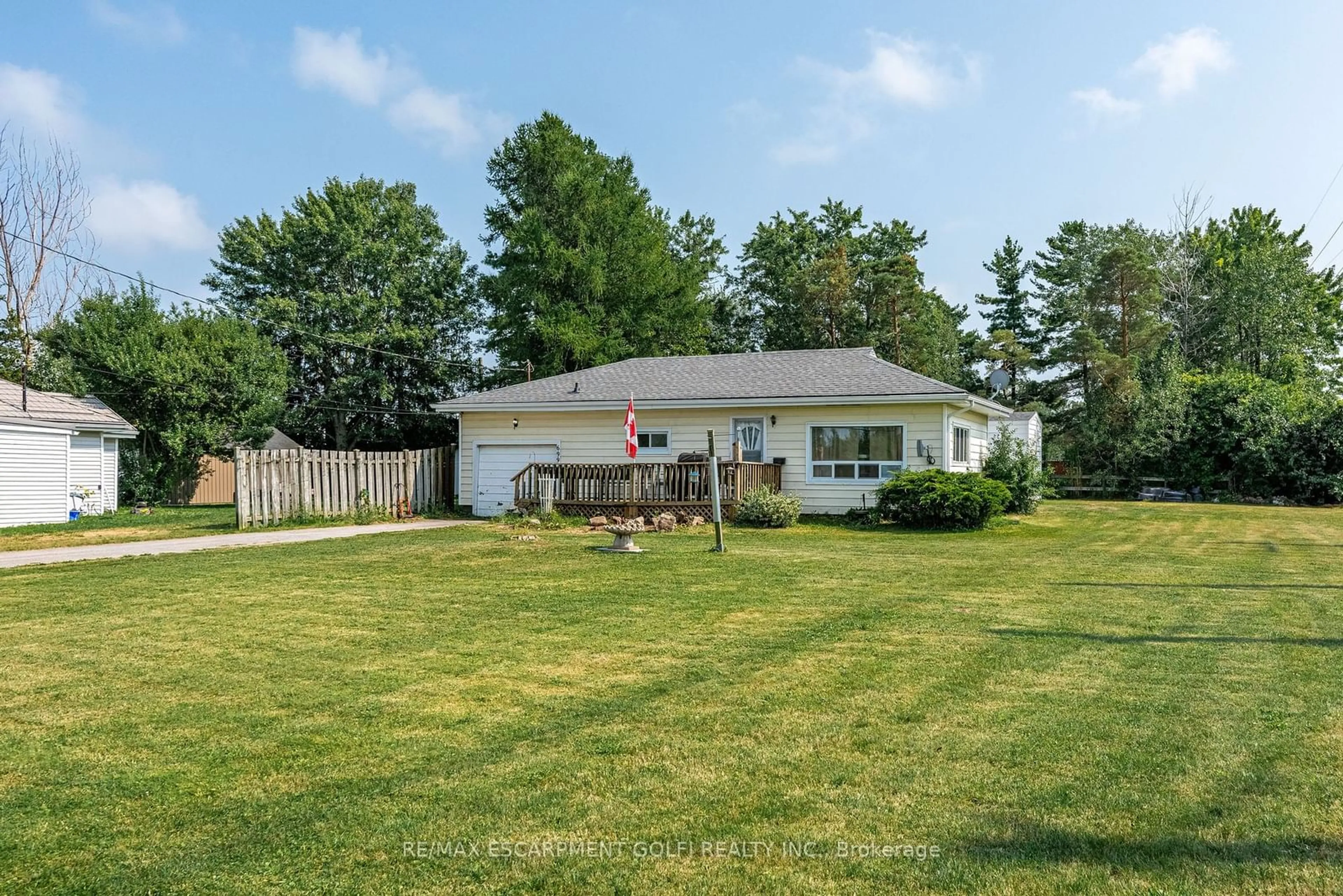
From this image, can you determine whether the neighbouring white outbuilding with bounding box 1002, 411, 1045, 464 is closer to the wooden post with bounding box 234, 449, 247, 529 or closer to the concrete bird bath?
the concrete bird bath

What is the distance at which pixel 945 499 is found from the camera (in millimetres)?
16000

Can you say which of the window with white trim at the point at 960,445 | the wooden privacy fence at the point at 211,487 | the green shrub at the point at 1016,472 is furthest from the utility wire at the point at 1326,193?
the wooden privacy fence at the point at 211,487

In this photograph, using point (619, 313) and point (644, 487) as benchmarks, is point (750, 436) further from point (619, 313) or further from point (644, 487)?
point (619, 313)

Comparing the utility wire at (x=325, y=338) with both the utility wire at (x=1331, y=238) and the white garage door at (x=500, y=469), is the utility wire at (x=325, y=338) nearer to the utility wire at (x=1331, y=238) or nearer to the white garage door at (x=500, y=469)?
the white garage door at (x=500, y=469)

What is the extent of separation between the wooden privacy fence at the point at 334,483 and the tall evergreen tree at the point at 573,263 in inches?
479

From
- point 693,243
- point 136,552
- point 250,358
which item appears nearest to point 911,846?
point 136,552

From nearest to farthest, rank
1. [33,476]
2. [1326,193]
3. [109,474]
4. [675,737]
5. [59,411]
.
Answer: [675,737], [1326,193], [33,476], [59,411], [109,474]

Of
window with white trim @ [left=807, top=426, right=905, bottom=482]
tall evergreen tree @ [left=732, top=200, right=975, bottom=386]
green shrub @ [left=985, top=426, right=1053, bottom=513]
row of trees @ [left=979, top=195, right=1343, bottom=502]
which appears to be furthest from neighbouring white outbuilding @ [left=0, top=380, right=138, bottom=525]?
row of trees @ [left=979, top=195, right=1343, bottom=502]

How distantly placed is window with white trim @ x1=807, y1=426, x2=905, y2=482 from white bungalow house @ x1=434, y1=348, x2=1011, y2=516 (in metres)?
0.02

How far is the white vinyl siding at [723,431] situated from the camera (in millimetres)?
18406

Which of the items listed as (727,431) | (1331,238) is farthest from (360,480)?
(1331,238)

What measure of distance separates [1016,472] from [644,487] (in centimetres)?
861

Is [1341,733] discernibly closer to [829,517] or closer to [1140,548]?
[1140,548]

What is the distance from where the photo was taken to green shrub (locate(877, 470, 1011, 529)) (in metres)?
16.0
